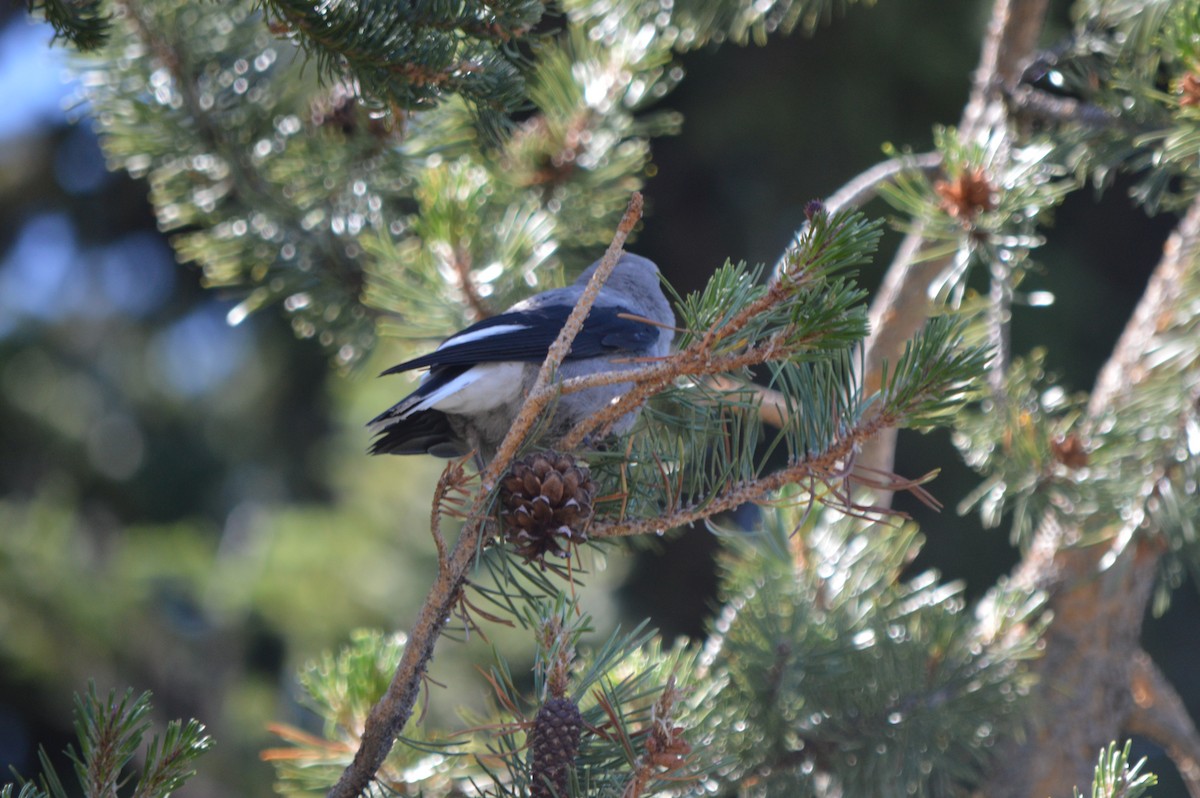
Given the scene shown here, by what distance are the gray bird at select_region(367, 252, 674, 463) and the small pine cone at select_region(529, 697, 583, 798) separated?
1.57 ft

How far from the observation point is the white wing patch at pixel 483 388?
1481 mm

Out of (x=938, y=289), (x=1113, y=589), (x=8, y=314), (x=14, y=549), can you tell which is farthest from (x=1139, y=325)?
(x=8, y=314)

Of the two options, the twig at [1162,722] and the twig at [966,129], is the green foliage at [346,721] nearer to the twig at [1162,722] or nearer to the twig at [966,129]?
the twig at [966,129]

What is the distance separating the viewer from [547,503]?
1036 mm

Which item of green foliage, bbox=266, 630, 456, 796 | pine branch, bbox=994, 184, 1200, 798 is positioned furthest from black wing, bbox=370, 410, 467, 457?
pine branch, bbox=994, 184, 1200, 798

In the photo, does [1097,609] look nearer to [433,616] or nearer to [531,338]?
[531,338]

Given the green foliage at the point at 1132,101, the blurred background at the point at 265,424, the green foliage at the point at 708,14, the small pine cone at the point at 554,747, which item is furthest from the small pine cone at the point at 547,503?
the blurred background at the point at 265,424

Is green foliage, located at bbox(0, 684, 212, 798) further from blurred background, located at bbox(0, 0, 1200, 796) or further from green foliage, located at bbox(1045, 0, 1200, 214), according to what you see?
blurred background, located at bbox(0, 0, 1200, 796)

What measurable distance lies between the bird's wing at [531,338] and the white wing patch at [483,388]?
2cm

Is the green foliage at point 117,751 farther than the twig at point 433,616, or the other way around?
the twig at point 433,616

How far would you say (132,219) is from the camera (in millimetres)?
6145

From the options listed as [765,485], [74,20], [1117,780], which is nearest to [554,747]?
[765,485]

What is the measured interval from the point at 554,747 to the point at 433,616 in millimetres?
169

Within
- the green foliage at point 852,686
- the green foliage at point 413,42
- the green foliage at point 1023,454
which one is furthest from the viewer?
the green foliage at point 1023,454
